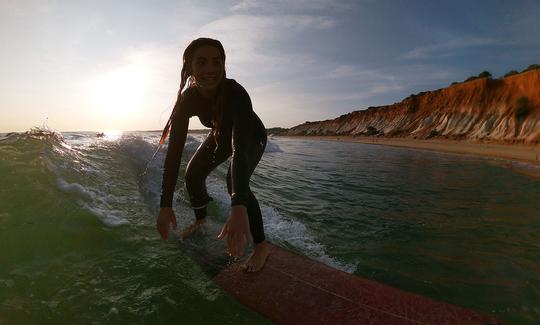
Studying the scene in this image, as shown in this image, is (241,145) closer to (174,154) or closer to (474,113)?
(174,154)

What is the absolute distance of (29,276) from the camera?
2225mm

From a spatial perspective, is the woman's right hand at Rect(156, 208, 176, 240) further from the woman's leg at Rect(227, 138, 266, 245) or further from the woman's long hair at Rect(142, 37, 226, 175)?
the woman's long hair at Rect(142, 37, 226, 175)

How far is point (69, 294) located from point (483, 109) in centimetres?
3834

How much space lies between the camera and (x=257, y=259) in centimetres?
280

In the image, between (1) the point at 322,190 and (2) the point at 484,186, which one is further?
(2) the point at 484,186

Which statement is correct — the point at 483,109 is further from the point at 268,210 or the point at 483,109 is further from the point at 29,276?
the point at 29,276

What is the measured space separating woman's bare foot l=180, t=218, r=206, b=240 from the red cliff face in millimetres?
27843

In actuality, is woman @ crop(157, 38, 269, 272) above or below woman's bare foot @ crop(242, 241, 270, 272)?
above

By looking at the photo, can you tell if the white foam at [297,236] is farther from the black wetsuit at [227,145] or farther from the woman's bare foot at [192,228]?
the black wetsuit at [227,145]

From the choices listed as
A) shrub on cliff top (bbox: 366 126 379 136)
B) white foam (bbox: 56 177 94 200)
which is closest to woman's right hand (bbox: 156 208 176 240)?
white foam (bbox: 56 177 94 200)

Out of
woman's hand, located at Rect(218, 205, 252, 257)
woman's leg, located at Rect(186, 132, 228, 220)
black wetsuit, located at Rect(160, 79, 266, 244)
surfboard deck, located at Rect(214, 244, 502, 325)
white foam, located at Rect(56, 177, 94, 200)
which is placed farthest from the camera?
white foam, located at Rect(56, 177, 94, 200)

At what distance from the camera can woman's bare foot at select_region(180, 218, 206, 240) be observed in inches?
133

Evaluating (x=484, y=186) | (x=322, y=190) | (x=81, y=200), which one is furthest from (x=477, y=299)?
(x=484, y=186)

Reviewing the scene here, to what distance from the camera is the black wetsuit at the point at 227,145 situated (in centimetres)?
224
